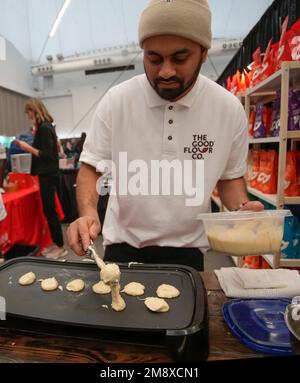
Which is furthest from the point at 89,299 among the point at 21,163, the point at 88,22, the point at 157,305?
the point at 88,22

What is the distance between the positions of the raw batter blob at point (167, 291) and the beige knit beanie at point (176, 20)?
79cm

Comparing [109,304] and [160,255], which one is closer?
[109,304]

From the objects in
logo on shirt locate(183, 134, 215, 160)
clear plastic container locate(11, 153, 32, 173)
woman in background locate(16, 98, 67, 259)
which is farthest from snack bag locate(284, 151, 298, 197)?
clear plastic container locate(11, 153, 32, 173)

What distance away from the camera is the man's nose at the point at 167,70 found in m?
1.00

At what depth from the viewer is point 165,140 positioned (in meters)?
1.16

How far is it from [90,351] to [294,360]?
418 millimetres

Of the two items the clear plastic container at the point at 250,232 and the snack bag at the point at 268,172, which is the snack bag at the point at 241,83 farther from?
the clear plastic container at the point at 250,232

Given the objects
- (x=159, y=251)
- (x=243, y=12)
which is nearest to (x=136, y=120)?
(x=159, y=251)

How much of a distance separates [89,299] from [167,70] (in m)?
0.76

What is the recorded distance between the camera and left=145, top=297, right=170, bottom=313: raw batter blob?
0.72m

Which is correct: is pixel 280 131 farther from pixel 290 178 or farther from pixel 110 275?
pixel 110 275

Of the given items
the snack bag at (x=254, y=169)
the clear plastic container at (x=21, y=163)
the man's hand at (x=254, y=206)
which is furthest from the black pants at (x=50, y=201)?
the man's hand at (x=254, y=206)

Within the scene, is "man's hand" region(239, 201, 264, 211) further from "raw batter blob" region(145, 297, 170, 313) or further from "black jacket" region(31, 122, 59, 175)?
"black jacket" region(31, 122, 59, 175)

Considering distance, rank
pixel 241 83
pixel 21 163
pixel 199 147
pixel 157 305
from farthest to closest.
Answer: pixel 21 163 → pixel 241 83 → pixel 199 147 → pixel 157 305
